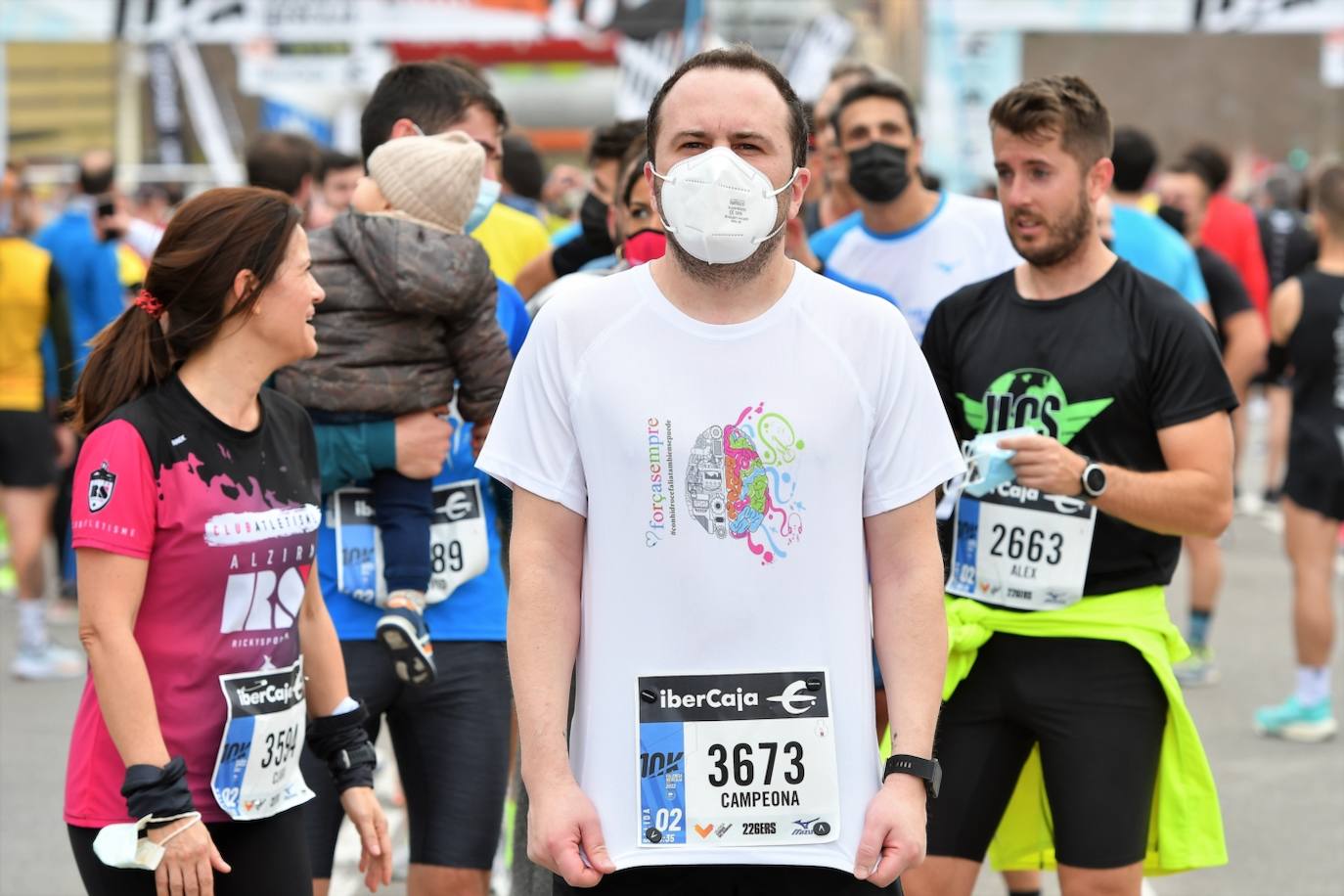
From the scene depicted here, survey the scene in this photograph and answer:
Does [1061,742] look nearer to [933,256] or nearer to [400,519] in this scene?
[400,519]

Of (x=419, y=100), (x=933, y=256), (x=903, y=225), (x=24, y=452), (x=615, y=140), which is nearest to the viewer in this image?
(x=419, y=100)

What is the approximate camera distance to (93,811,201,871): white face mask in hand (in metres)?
3.12

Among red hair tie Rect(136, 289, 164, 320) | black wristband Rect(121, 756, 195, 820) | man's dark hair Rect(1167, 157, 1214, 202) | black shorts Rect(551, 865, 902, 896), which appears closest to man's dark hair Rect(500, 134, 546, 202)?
man's dark hair Rect(1167, 157, 1214, 202)

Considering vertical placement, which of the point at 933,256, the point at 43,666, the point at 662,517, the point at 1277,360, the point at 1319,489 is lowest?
the point at 43,666

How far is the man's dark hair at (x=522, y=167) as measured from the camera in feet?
30.8

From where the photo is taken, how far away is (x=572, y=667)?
2.91 m

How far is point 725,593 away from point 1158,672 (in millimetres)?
1669

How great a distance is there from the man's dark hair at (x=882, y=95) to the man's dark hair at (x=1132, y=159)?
316 cm

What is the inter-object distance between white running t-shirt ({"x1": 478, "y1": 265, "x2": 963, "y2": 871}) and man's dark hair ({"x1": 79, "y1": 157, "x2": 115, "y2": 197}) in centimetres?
741

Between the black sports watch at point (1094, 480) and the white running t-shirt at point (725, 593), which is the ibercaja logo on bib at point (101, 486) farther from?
the black sports watch at point (1094, 480)

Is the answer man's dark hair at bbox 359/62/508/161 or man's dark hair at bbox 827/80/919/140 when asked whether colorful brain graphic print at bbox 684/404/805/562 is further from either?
man's dark hair at bbox 827/80/919/140

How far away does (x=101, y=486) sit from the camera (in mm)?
3225

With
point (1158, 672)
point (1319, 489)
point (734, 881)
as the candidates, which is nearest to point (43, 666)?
point (1319, 489)

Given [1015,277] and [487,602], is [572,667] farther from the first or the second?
[1015,277]
